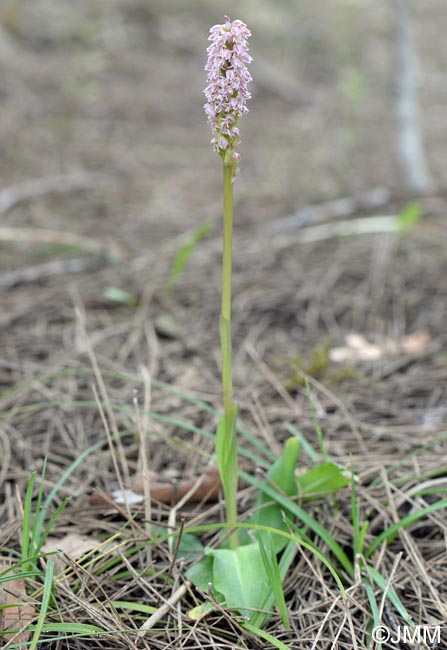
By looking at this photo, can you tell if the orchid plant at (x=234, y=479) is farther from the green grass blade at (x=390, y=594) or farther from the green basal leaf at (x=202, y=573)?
the green grass blade at (x=390, y=594)

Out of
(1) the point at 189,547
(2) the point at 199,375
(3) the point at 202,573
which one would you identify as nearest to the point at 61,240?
(2) the point at 199,375

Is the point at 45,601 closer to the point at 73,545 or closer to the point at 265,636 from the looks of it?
the point at 73,545

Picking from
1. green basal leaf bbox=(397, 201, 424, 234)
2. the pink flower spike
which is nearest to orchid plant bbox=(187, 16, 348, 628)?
the pink flower spike

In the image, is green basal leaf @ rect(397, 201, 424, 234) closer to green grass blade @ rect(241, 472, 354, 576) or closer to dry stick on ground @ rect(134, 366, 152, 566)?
dry stick on ground @ rect(134, 366, 152, 566)

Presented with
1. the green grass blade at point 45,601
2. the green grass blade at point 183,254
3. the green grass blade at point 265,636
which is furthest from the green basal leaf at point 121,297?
the green grass blade at point 265,636

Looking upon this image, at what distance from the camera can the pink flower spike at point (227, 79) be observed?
4.46 feet

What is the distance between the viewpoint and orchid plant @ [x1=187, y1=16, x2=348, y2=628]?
1.38 m

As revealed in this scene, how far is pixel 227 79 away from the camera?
54.0 inches

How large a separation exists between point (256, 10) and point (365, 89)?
229 cm

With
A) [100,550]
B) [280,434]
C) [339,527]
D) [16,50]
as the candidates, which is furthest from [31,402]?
[16,50]

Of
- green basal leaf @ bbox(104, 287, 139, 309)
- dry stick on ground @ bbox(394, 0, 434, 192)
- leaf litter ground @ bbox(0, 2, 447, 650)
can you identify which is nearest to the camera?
leaf litter ground @ bbox(0, 2, 447, 650)

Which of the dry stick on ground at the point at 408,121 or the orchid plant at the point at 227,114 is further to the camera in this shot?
the dry stick on ground at the point at 408,121

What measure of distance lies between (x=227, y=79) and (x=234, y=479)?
1.03 meters

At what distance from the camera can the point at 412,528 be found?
5.67 feet
